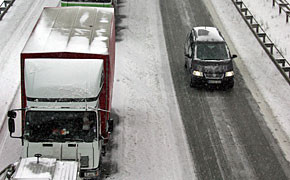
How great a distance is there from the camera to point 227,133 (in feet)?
64.0

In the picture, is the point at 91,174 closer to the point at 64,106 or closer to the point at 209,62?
the point at 64,106

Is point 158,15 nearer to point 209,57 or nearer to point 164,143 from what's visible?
point 209,57

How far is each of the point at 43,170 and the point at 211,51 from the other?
38.0 ft

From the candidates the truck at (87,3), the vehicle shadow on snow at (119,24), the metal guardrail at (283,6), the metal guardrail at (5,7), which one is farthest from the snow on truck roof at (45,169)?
the metal guardrail at (283,6)

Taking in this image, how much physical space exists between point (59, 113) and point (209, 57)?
9.60 m

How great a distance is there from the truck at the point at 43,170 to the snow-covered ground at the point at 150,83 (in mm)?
3142

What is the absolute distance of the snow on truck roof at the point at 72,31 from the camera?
16.5m

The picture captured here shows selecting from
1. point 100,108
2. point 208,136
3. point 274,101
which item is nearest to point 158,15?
point 274,101

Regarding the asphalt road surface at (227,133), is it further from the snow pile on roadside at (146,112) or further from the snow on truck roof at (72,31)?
the snow on truck roof at (72,31)

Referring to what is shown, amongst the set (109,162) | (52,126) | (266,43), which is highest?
(52,126)

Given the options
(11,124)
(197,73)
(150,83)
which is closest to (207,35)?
(197,73)

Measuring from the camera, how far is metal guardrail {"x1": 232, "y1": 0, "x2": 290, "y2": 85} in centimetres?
2325

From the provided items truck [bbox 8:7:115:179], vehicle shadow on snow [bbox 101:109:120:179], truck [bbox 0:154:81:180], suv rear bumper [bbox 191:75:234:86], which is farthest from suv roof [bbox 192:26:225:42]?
truck [bbox 0:154:81:180]

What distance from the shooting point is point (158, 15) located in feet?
106
